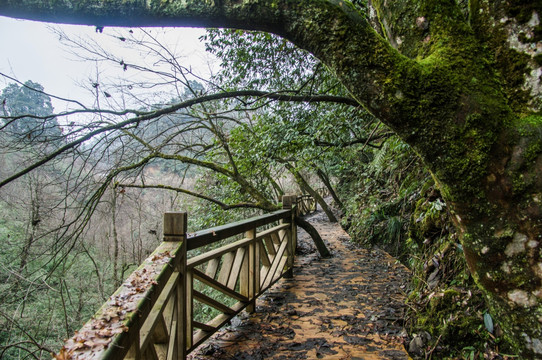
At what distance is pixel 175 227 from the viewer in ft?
7.47

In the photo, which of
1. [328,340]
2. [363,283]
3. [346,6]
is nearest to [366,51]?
[346,6]

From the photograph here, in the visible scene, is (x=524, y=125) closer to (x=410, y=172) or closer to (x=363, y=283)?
(x=363, y=283)

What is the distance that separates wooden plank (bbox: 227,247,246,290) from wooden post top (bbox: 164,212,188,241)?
1.24 m

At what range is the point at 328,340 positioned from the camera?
311 centimetres

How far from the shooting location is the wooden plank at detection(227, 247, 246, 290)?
329 cm

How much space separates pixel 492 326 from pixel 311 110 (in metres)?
3.83

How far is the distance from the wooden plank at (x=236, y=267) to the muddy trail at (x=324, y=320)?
0.55m

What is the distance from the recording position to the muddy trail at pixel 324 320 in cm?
288

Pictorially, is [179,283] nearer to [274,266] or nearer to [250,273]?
[250,273]

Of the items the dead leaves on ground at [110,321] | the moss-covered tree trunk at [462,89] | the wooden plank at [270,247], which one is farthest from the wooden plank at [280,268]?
the moss-covered tree trunk at [462,89]

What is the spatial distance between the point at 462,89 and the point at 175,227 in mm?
2047

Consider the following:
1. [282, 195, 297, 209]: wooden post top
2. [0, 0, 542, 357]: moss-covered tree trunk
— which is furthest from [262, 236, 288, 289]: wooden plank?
[0, 0, 542, 357]: moss-covered tree trunk

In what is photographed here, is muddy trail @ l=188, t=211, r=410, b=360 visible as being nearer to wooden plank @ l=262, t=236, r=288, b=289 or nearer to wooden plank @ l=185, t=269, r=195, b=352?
wooden plank @ l=262, t=236, r=288, b=289

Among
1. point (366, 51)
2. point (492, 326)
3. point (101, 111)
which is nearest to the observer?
point (366, 51)
